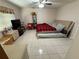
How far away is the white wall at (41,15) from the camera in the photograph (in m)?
11.4

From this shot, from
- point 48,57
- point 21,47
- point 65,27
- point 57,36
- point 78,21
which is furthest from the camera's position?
point 65,27

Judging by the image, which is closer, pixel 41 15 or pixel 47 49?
pixel 47 49

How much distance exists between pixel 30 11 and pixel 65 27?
526 centimetres

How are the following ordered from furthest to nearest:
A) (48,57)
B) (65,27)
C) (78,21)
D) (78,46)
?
(65,27)
(78,21)
(48,57)
(78,46)

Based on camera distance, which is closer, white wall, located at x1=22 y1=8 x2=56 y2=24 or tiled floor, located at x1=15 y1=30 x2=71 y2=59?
tiled floor, located at x1=15 y1=30 x2=71 y2=59

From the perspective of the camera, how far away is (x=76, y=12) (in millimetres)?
6156

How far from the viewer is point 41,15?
38.2ft

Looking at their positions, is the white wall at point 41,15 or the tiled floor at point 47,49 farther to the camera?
the white wall at point 41,15

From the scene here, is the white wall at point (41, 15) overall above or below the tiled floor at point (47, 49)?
above

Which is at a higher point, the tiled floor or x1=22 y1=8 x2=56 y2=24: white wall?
x1=22 y1=8 x2=56 y2=24: white wall

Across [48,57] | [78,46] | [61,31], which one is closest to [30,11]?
[61,31]

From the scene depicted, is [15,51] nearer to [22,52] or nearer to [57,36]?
[22,52]

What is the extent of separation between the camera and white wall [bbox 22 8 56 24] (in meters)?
11.4

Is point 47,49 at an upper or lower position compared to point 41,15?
lower
